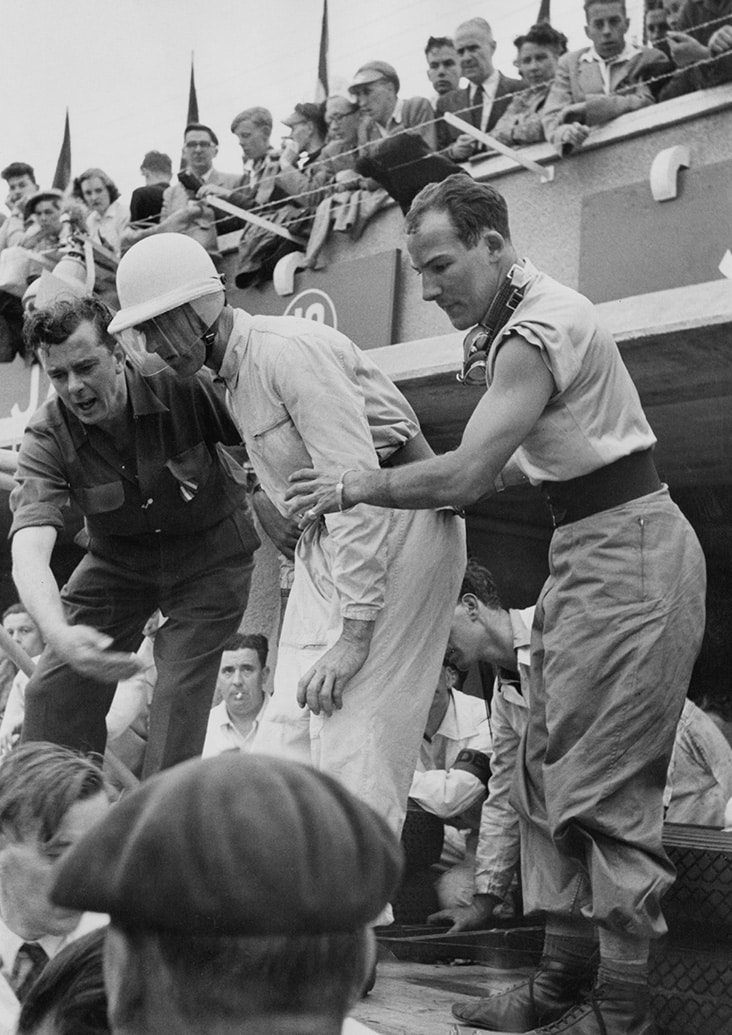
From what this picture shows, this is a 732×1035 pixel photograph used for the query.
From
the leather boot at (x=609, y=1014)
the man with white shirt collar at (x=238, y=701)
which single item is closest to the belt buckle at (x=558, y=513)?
the leather boot at (x=609, y=1014)

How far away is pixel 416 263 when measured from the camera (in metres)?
3.26

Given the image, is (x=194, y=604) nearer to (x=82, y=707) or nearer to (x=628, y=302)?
(x=82, y=707)

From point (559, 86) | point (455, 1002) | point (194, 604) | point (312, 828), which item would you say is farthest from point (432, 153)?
point (312, 828)

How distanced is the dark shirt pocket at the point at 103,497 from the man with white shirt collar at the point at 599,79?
4158 mm

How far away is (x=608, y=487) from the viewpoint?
3.14m

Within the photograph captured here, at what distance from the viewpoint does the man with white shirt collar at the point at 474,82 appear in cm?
820

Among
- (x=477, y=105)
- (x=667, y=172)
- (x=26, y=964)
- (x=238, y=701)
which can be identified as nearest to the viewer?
(x=26, y=964)

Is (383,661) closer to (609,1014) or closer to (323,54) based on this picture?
(609,1014)

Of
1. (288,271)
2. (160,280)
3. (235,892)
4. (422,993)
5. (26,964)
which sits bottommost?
(422,993)

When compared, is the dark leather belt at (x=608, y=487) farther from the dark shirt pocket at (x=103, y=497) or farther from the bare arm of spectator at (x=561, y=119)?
the bare arm of spectator at (x=561, y=119)

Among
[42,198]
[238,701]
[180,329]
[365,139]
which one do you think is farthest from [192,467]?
[42,198]

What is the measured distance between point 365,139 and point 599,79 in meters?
1.63

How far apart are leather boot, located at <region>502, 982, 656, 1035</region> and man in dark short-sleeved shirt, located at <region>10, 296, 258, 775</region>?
4.83 ft

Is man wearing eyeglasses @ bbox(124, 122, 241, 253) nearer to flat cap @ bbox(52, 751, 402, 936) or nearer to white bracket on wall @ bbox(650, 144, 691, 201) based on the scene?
white bracket on wall @ bbox(650, 144, 691, 201)
